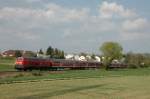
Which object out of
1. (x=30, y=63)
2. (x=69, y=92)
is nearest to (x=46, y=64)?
(x=30, y=63)

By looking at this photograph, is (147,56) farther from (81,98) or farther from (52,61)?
(81,98)

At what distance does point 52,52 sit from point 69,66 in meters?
79.2

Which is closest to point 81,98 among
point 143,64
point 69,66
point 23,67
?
point 23,67

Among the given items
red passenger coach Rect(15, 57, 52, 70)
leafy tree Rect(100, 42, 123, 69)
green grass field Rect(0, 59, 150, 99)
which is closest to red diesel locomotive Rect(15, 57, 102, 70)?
red passenger coach Rect(15, 57, 52, 70)

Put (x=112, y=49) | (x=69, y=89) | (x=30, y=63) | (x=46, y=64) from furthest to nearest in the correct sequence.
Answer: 1. (x=112, y=49)
2. (x=46, y=64)
3. (x=30, y=63)
4. (x=69, y=89)

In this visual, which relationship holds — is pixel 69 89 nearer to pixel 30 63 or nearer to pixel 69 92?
pixel 69 92

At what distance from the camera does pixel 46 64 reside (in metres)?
66.9

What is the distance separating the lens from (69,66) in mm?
75750

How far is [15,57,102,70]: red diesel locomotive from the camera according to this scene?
61.3 metres

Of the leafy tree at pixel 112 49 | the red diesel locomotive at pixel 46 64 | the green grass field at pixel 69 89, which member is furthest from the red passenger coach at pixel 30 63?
the leafy tree at pixel 112 49

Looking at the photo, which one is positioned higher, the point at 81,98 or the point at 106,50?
the point at 106,50

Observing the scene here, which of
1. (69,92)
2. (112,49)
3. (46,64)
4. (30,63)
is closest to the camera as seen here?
(69,92)

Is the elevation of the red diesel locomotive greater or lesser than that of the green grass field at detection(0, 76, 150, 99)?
greater

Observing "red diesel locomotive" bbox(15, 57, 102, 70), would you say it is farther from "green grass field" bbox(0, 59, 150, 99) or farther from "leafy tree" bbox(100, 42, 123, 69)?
"leafy tree" bbox(100, 42, 123, 69)
